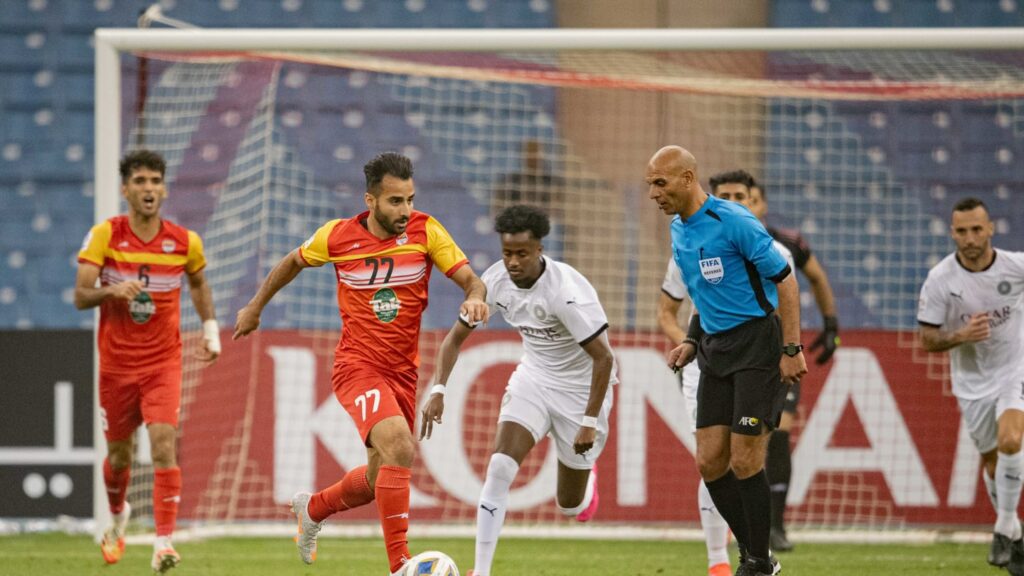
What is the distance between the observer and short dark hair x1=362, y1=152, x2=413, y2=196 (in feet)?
20.1

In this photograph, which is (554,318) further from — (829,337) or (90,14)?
(90,14)

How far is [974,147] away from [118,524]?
7.91 metres

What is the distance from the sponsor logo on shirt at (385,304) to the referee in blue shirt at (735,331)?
1.26 metres

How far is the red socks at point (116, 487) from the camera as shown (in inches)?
313

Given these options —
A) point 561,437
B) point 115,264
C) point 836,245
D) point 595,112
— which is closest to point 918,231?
point 836,245

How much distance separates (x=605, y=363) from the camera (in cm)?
648

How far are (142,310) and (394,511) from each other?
2.49 m

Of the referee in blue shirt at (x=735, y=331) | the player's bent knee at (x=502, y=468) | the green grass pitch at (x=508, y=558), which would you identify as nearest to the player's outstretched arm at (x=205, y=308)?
the green grass pitch at (x=508, y=558)

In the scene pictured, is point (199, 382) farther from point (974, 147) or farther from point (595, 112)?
point (974, 147)

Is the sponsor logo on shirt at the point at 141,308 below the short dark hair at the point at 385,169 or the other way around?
below

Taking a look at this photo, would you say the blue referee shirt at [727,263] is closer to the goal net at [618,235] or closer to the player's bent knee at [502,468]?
the player's bent knee at [502,468]

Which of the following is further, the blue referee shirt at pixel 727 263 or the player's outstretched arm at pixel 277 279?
the player's outstretched arm at pixel 277 279

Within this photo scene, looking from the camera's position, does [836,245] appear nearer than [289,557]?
No

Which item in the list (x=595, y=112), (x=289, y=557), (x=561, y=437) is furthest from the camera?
(x=595, y=112)
